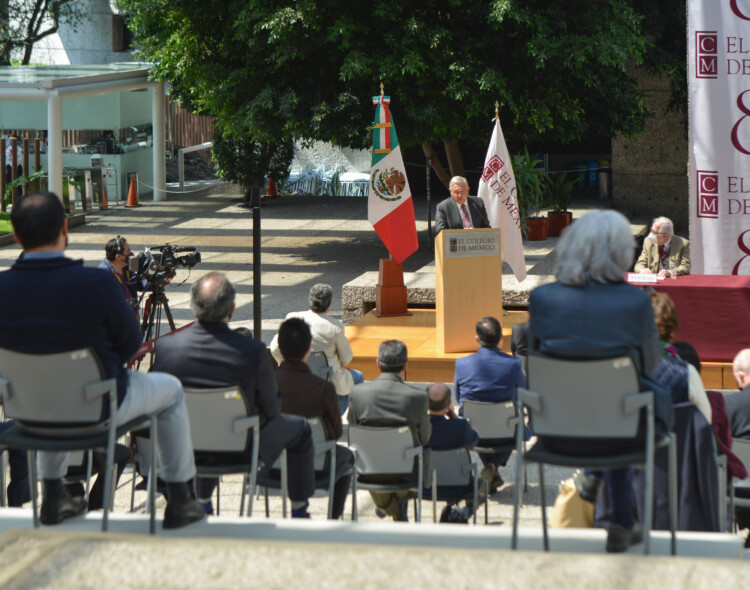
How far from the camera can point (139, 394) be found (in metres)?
4.04

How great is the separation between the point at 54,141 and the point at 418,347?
39.0 feet

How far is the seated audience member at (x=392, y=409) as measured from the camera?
17.9ft

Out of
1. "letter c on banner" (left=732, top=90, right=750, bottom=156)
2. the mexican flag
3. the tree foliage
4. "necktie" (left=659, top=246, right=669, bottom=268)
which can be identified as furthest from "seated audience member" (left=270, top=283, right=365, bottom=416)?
the tree foliage

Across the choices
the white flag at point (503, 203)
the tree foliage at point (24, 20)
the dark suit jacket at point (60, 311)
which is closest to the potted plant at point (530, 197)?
the white flag at point (503, 203)

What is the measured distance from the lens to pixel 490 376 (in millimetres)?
6535

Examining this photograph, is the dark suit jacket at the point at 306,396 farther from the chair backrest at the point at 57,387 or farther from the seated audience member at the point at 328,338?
the seated audience member at the point at 328,338

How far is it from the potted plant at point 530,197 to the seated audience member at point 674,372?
37.7ft

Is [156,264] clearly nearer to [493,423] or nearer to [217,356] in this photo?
[493,423]

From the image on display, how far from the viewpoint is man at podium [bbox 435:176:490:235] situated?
991cm

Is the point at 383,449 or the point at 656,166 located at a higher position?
the point at 656,166

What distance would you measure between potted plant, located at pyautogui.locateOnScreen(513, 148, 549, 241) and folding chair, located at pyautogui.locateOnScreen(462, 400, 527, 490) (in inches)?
380

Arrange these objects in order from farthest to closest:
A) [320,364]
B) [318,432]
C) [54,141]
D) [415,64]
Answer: [54,141] < [415,64] < [320,364] < [318,432]

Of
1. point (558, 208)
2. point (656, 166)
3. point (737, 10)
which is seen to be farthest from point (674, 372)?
point (656, 166)

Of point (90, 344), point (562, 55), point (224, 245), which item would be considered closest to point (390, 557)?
point (90, 344)
